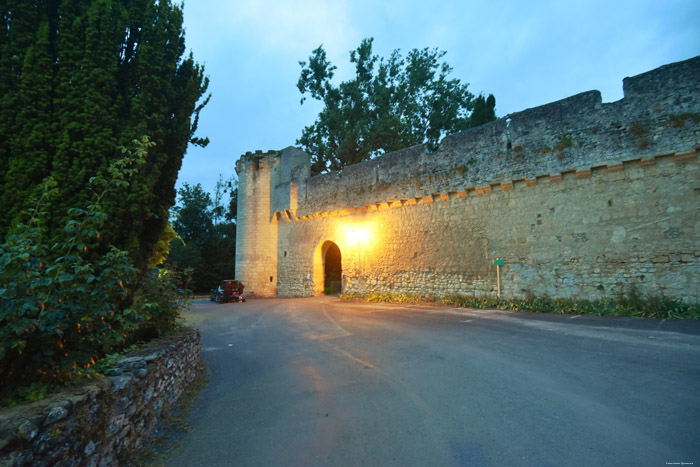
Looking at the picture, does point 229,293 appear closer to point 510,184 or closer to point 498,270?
point 498,270

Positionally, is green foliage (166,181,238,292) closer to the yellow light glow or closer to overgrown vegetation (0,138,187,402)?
the yellow light glow

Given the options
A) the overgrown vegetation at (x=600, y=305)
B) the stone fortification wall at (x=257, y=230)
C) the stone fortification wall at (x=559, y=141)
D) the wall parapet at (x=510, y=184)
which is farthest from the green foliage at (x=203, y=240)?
the overgrown vegetation at (x=600, y=305)

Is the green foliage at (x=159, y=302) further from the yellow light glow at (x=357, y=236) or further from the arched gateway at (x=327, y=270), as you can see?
the arched gateway at (x=327, y=270)

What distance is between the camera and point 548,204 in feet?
32.3

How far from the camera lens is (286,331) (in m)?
7.88

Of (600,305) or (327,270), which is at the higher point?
(327,270)

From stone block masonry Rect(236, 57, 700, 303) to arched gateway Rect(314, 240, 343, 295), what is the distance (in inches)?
77.5

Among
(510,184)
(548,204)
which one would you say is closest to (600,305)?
(548,204)

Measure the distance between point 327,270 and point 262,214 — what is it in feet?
17.7

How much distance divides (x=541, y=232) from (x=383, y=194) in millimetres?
6379

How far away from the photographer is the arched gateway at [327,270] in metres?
17.4

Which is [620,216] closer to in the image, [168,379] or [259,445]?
[259,445]

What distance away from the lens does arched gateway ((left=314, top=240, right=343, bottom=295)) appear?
57.0ft

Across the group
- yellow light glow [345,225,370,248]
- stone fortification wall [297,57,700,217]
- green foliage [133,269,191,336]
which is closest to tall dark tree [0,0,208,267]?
green foliage [133,269,191,336]
